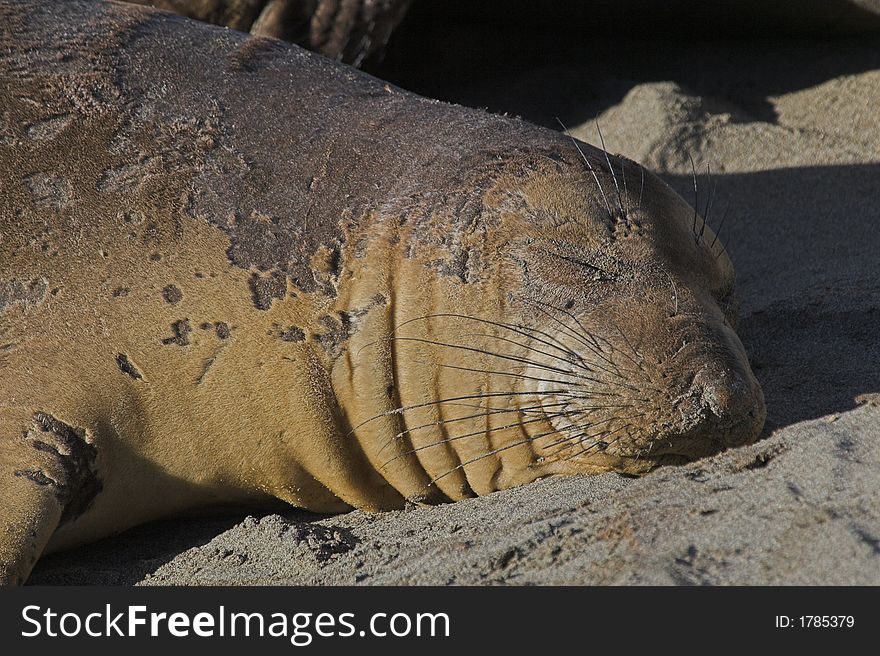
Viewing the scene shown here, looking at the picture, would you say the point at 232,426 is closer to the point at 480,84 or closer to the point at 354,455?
the point at 354,455

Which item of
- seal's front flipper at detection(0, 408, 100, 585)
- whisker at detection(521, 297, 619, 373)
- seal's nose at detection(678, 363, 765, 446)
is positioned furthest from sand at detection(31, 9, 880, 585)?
whisker at detection(521, 297, 619, 373)

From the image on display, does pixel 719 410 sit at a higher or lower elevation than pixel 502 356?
higher

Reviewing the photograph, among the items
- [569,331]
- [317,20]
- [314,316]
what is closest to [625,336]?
[569,331]

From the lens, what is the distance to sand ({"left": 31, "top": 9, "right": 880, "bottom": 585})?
235 cm

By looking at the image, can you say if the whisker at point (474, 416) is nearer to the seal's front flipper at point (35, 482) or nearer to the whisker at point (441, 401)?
the whisker at point (441, 401)

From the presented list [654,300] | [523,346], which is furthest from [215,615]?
[654,300]

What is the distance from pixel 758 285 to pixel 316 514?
77.3 inches

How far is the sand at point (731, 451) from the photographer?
2346mm

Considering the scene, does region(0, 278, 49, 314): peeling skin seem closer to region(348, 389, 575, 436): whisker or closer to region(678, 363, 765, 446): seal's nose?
region(348, 389, 575, 436): whisker

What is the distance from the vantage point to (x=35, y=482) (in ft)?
9.54

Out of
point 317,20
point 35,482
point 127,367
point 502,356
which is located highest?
point 317,20

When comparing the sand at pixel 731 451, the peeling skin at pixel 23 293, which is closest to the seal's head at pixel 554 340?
the sand at pixel 731 451

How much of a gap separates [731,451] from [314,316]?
110 cm

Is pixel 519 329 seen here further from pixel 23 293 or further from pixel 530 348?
→ pixel 23 293
